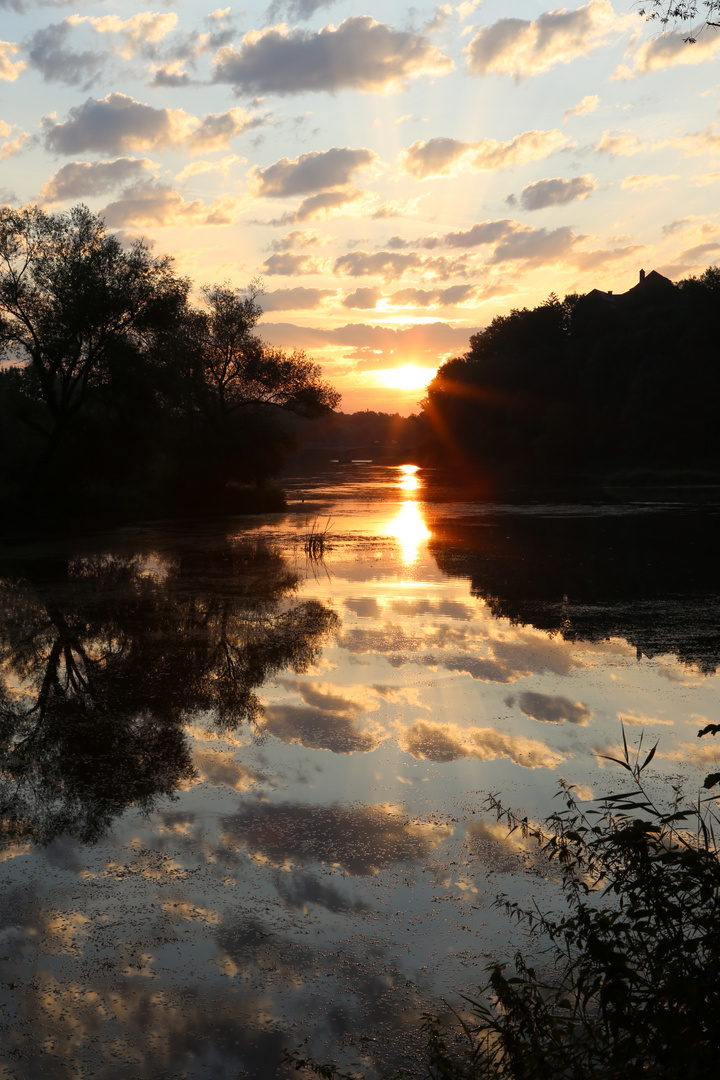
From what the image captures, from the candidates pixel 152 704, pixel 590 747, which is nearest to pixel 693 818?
pixel 590 747

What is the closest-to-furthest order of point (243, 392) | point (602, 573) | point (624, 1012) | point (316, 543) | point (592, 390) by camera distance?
point (624, 1012) → point (602, 573) → point (316, 543) → point (243, 392) → point (592, 390)

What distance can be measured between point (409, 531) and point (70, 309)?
12.8 meters

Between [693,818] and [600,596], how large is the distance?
929 centimetres

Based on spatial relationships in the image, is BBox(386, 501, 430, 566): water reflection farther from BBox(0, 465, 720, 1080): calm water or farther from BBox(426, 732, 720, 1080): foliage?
BBox(426, 732, 720, 1080): foliage

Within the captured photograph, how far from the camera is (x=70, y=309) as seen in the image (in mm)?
27828

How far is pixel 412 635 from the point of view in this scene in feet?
39.5

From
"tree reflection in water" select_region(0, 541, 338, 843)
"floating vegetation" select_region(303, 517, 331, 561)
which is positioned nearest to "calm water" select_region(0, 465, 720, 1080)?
"tree reflection in water" select_region(0, 541, 338, 843)

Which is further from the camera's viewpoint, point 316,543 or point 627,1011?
point 316,543

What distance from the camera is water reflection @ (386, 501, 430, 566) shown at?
21.6 m

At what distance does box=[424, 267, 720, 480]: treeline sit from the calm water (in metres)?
47.6

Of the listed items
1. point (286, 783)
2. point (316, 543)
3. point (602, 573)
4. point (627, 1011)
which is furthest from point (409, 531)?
point (627, 1011)

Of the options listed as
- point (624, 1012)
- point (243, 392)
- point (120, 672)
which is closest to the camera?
point (624, 1012)

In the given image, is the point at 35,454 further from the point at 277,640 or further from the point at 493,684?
the point at 493,684

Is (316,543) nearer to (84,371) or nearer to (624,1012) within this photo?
(84,371)
